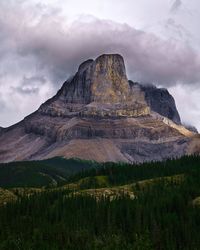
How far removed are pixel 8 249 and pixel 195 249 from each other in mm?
60319

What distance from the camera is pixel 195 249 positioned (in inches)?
7805

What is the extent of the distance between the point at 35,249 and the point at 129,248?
30591 millimetres

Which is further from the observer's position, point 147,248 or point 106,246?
point 106,246

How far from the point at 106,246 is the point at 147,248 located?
24.8m

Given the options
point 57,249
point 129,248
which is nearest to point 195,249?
point 129,248

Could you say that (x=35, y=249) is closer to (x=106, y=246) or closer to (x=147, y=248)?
(x=106, y=246)

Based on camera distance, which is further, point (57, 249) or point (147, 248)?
point (57, 249)

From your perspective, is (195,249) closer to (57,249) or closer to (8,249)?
(57,249)

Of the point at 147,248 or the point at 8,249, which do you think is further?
the point at 8,249

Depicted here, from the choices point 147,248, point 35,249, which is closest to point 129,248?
point 147,248

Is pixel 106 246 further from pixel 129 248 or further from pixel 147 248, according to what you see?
pixel 147 248

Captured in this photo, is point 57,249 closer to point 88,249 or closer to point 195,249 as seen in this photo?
point 88,249

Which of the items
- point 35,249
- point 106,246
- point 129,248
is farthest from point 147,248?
point 35,249

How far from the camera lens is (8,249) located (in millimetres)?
195500
